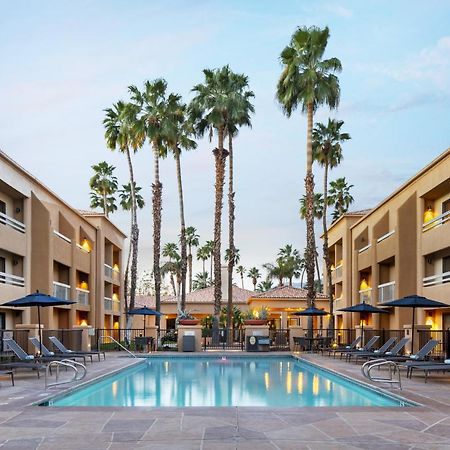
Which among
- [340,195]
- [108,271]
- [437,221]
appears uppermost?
[340,195]

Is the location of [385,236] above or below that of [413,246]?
above

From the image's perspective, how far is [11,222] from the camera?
1161 inches

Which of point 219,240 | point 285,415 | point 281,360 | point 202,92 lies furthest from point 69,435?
point 202,92

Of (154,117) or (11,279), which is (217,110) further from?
(11,279)

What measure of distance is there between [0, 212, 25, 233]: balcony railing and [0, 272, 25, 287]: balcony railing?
208 centimetres

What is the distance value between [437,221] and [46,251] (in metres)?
17.5

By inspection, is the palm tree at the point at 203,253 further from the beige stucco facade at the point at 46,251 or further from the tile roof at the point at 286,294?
the beige stucco facade at the point at 46,251

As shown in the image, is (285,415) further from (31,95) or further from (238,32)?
(31,95)

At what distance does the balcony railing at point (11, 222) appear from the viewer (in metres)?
27.8

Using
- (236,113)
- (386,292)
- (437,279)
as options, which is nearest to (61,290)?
(236,113)

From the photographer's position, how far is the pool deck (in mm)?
9180

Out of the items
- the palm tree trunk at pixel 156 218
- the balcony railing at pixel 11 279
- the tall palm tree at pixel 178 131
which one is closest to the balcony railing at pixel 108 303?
the palm tree trunk at pixel 156 218

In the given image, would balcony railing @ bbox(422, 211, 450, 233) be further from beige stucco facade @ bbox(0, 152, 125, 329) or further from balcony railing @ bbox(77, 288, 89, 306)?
balcony railing @ bbox(77, 288, 89, 306)

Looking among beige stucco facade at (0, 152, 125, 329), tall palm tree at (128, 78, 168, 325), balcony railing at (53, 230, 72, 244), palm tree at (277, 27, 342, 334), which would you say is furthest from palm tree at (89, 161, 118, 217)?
palm tree at (277, 27, 342, 334)
